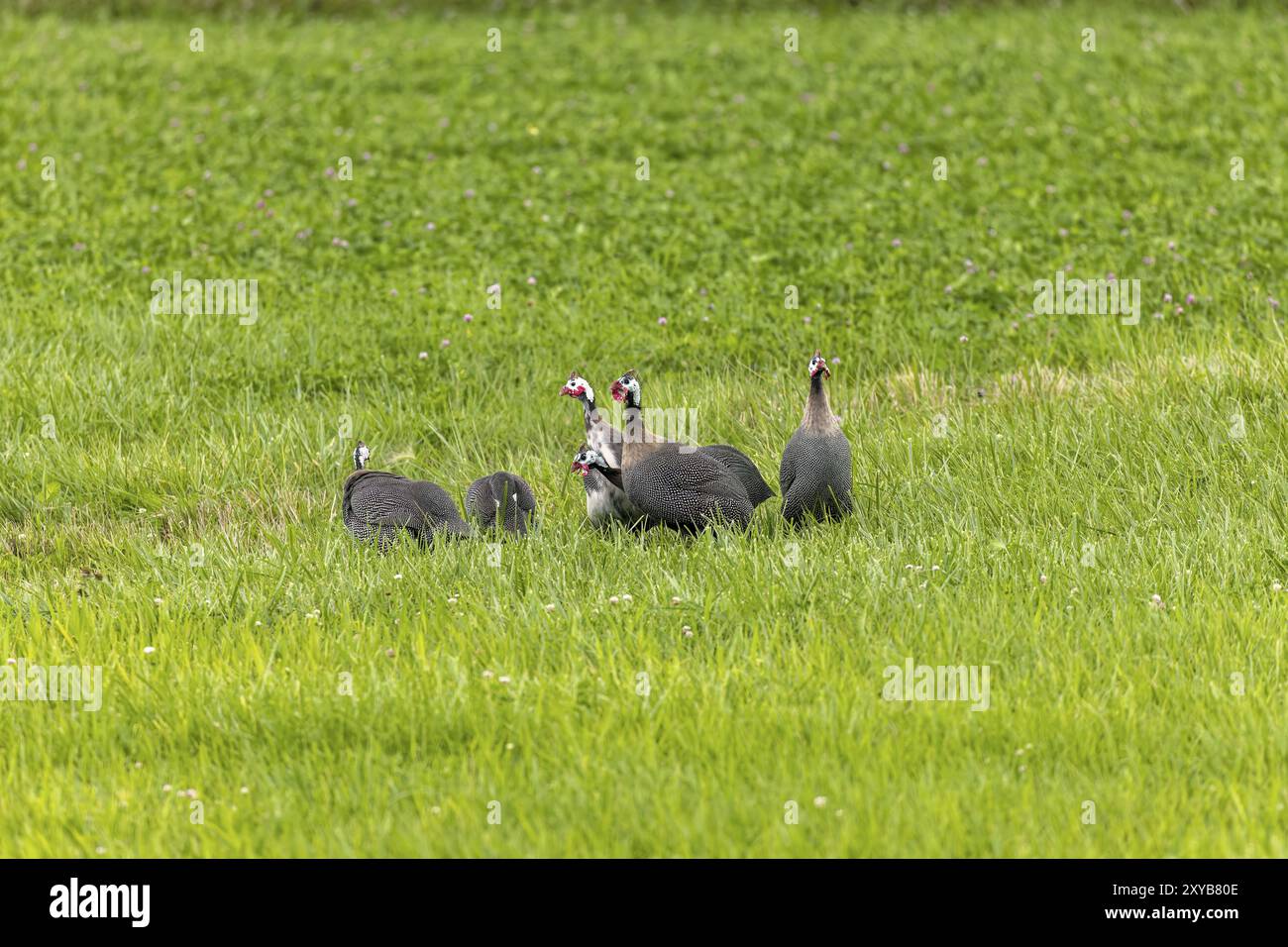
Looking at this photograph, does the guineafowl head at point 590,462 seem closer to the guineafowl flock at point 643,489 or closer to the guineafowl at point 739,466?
the guineafowl flock at point 643,489

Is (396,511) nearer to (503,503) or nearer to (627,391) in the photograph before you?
(503,503)

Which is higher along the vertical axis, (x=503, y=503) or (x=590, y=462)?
(x=590, y=462)

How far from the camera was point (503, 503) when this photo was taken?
7.14 metres

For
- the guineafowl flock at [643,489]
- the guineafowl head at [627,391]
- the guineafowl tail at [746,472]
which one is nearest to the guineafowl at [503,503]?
the guineafowl flock at [643,489]

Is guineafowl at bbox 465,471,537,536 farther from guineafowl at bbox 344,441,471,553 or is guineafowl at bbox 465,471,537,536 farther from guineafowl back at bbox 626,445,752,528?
guineafowl back at bbox 626,445,752,528

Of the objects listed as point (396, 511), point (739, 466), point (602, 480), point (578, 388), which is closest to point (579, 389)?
point (578, 388)

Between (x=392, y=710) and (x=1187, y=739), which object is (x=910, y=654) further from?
(x=392, y=710)

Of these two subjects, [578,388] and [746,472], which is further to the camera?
[578,388]

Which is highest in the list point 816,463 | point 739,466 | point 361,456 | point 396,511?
point 816,463

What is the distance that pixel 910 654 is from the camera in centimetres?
538

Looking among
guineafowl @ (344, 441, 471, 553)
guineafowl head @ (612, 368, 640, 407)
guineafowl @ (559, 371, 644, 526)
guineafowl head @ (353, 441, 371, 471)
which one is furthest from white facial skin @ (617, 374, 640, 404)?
guineafowl head @ (353, 441, 371, 471)

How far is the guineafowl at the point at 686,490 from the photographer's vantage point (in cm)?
681

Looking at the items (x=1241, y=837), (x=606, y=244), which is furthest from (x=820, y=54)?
(x=1241, y=837)

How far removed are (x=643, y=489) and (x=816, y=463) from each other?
833mm
